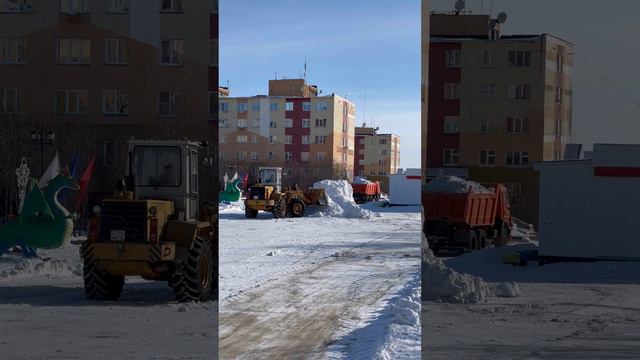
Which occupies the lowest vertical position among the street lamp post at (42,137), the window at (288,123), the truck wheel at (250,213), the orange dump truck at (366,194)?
the truck wheel at (250,213)

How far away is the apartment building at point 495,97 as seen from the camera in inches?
357

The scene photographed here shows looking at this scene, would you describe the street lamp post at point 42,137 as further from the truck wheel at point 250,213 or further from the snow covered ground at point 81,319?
the truck wheel at point 250,213

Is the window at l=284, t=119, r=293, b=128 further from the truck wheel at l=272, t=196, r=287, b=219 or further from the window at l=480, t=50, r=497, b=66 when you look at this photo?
the truck wheel at l=272, t=196, r=287, b=219

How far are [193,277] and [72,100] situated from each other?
2712mm

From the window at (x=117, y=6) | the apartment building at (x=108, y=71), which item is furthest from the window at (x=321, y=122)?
the window at (x=117, y=6)

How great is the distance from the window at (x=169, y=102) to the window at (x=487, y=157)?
11.5 feet

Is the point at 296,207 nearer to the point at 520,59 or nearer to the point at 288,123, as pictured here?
the point at 288,123

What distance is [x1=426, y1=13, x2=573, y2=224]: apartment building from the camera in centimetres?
906

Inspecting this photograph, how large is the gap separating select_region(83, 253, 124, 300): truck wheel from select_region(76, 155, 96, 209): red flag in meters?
0.81

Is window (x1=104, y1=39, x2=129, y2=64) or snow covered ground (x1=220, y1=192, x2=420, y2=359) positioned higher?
window (x1=104, y1=39, x2=129, y2=64)

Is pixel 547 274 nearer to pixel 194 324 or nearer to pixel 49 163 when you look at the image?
pixel 194 324

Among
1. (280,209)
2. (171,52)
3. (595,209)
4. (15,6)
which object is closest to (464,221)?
(595,209)

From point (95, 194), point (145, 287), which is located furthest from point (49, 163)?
point (145, 287)

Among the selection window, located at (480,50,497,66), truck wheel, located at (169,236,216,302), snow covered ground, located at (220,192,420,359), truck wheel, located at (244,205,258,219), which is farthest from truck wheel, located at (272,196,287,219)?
window, located at (480,50,497,66)
